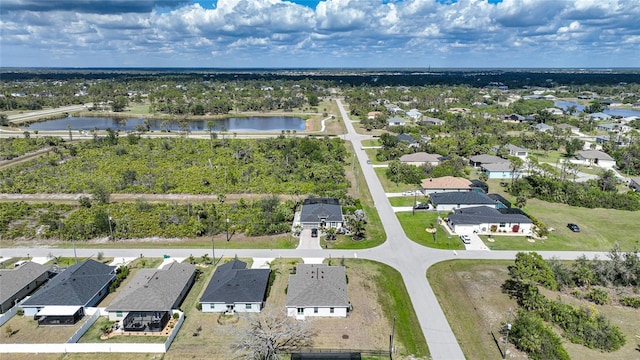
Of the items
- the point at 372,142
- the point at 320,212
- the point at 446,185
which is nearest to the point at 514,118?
the point at 372,142

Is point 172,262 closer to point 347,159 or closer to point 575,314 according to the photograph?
point 575,314

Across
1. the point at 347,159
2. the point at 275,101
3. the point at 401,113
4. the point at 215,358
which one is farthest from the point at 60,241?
the point at 275,101

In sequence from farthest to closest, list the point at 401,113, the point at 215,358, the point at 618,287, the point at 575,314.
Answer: the point at 401,113 → the point at 618,287 → the point at 575,314 → the point at 215,358

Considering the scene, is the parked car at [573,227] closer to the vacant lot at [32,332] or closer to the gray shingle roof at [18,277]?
the vacant lot at [32,332]

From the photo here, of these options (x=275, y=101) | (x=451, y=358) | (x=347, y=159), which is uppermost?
(x=275, y=101)

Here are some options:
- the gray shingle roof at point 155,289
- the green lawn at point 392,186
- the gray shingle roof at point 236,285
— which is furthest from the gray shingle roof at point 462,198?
the gray shingle roof at point 155,289

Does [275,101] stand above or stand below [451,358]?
above

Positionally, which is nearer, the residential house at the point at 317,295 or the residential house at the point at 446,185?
the residential house at the point at 317,295

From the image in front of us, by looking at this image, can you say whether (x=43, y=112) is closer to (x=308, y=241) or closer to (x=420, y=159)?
(x=420, y=159)
